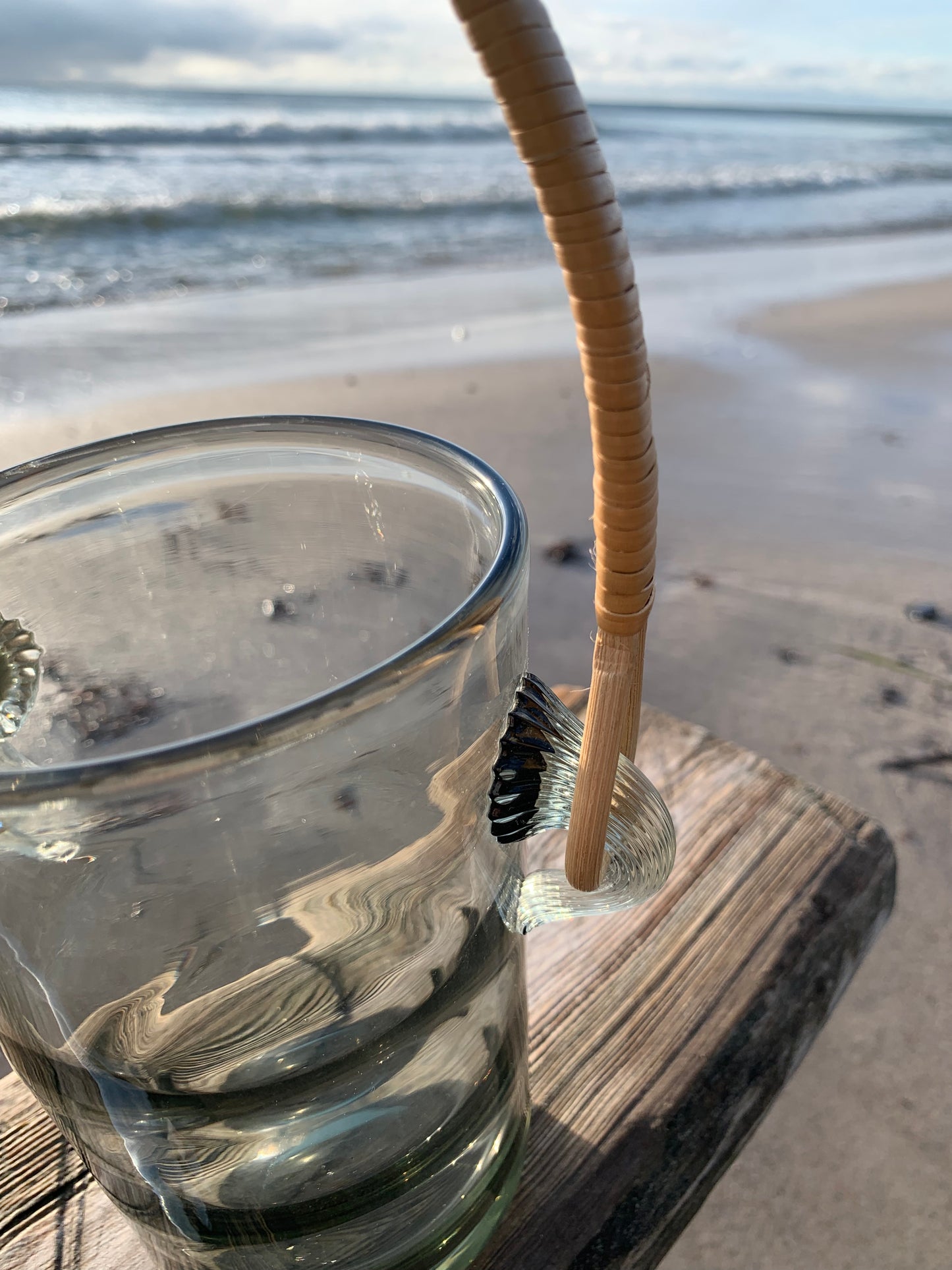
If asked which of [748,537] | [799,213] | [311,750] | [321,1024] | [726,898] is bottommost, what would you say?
[799,213]

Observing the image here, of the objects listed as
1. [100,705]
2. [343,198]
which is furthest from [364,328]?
[100,705]

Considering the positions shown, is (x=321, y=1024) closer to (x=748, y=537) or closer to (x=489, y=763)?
(x=489, y=763)

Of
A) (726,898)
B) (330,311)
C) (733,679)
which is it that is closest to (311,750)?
(726,898)

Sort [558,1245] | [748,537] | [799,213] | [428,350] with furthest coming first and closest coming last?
[799,213] < [428,350] < [748,537] < [558,1245]

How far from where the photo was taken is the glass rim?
0.76ft

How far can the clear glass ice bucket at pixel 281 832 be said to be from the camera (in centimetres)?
27

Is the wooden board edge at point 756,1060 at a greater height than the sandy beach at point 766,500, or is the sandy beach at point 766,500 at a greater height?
the wooden board edge at point 756,1060

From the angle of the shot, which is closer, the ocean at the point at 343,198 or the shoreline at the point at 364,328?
the shoreline at the point at 364,328

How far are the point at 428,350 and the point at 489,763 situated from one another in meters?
2.92

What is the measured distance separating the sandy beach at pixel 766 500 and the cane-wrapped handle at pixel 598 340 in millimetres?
608

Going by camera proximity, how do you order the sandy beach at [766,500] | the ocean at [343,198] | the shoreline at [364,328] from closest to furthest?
1. the sandy beach at [766,500]
2. the shoreline at [364,328]
3. the ocean at [343,198]

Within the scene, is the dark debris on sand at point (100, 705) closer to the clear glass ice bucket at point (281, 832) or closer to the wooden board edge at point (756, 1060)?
the clear glass ice bucket at point (281, 832)

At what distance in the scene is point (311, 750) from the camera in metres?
0.25

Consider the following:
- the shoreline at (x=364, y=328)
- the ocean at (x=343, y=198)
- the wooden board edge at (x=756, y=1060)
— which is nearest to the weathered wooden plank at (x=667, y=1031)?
the wooden board edge at (x=756, y=1060)
